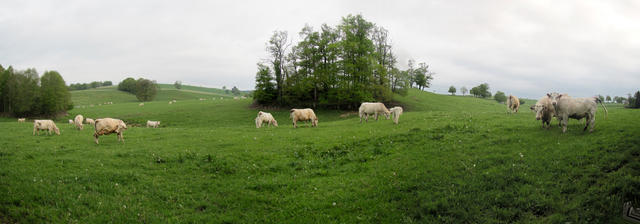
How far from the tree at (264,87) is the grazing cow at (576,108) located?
4417 centimetres

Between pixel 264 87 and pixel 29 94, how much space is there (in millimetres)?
41157

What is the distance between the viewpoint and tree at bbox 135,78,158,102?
95556 millimetres

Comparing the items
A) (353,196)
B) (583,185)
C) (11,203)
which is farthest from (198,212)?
(583,185)

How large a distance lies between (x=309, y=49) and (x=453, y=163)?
4118 cm

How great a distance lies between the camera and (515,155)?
954 cm

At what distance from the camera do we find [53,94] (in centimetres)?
4872

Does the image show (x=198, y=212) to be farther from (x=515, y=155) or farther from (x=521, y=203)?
(x=515, y=155)

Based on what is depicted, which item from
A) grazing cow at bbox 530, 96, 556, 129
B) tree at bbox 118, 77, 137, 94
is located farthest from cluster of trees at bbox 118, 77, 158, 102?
grazing cow at bbox 530, 96, 556, 129

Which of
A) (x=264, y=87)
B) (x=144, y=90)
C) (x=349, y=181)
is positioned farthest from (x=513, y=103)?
(x=144, y=90)

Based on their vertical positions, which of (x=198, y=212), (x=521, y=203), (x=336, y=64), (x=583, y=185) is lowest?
(x=198, y=212)

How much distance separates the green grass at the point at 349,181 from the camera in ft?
22.5


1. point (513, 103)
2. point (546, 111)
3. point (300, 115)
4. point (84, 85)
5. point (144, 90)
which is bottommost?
point (300, 115)

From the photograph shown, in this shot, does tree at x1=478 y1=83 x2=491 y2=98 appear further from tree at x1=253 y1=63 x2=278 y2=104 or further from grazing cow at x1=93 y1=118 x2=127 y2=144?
grazing cow at x1=93 y1=118 x2=127 y2=144

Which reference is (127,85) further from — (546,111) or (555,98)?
(555,98)
